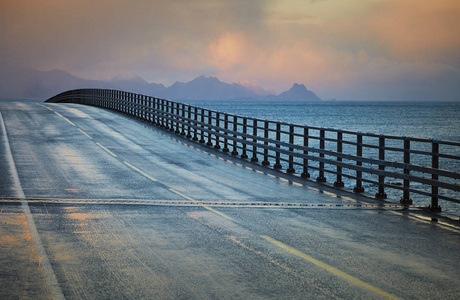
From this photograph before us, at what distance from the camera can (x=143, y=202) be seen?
43.5ft

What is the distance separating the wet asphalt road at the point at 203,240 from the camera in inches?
272

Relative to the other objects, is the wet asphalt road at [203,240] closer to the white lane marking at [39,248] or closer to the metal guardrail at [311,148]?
the white lane marking at [39,248]

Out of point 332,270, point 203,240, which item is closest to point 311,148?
point 203,240

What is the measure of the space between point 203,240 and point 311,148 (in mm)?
10379

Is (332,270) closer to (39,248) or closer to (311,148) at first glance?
(39,248)

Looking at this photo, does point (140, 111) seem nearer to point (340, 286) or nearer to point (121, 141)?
point (121, 141)

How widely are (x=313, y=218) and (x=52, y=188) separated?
671 cm

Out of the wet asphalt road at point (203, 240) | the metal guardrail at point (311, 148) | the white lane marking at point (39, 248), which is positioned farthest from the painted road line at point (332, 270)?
the metal guardrail at point (311, 148)

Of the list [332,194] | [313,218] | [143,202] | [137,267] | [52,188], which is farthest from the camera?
[332,194]

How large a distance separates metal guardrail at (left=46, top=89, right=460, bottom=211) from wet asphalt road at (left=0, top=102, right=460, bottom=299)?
0.85 metres

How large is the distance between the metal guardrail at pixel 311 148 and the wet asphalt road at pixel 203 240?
849 mm

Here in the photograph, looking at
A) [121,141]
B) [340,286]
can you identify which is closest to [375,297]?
[340,286]

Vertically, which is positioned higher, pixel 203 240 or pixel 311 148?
pixel 311 148

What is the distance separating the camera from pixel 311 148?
63.2 feet
